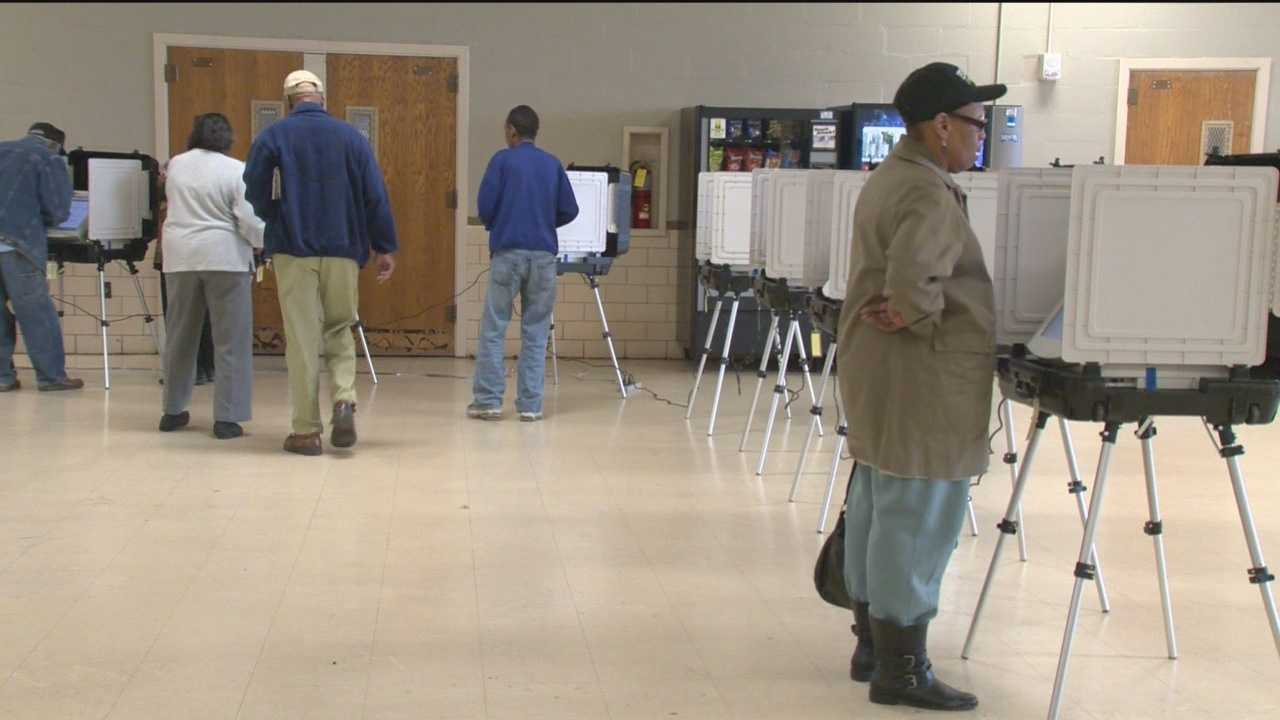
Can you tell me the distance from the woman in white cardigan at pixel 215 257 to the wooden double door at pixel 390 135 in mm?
3330

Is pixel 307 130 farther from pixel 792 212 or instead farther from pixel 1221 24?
pixel 1221 24

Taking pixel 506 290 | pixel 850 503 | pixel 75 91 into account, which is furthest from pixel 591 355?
pixel 850 503

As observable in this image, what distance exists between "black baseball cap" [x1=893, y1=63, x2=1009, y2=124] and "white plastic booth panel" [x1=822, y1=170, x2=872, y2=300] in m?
1.74

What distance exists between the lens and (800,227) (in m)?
5.52

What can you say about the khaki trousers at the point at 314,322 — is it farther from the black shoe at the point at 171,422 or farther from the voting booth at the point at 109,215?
the voting booth at the point at 109,215

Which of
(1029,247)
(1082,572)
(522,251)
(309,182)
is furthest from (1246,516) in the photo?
(522,251)

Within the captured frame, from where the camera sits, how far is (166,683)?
3.27m

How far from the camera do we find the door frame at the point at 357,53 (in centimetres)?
948

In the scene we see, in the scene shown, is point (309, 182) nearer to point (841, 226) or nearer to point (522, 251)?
point (522, 251)

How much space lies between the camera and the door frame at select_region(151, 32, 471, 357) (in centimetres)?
948

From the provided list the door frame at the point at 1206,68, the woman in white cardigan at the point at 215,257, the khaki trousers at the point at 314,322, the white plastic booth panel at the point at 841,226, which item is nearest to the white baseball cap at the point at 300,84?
the woman in white cardigan at the point at 215,257

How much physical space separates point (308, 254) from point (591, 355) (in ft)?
14.3

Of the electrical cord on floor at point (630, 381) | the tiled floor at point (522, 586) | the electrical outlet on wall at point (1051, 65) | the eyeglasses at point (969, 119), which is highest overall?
the electrical outlet on wall at point (1051, 65)

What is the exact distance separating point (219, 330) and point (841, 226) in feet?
10.1
